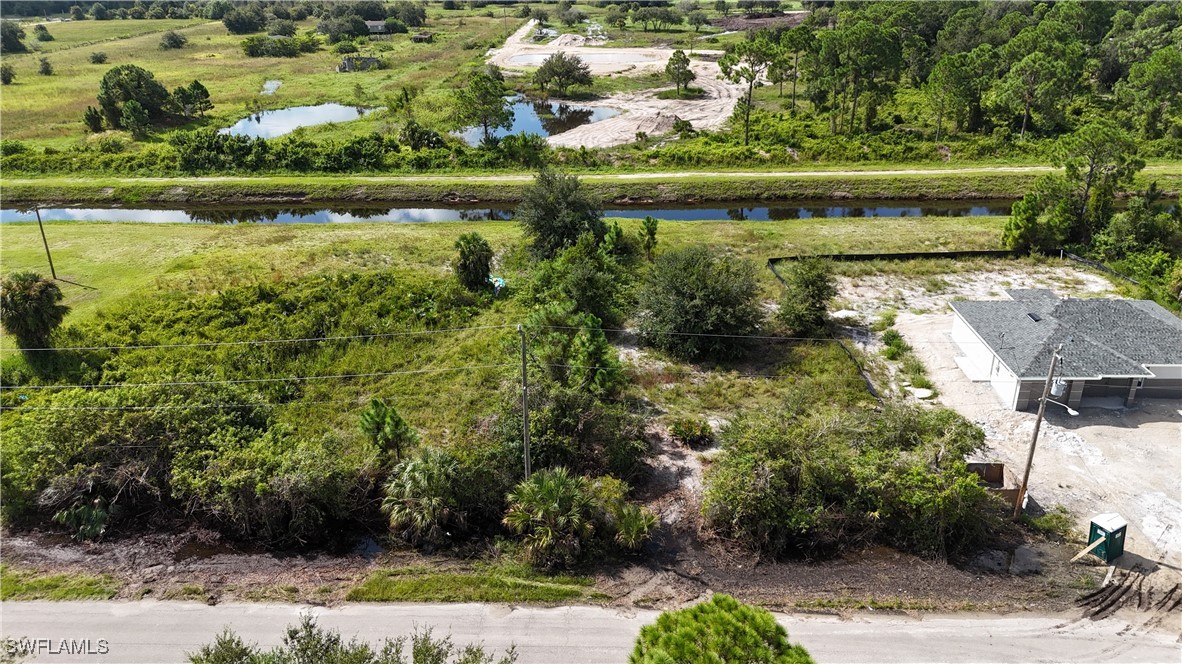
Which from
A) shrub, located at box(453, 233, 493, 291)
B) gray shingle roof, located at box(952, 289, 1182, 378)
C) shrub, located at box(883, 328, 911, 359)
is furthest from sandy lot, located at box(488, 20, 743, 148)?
gray shingle roof, located at box(952, 289, 1182, 378)

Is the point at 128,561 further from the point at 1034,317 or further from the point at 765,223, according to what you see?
the point at 765,223

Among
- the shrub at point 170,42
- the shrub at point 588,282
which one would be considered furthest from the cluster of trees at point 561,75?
the shrub at point 170,42

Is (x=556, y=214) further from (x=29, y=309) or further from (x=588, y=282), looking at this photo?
(x=29, y=309)

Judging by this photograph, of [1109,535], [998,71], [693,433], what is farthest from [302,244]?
[998,71]

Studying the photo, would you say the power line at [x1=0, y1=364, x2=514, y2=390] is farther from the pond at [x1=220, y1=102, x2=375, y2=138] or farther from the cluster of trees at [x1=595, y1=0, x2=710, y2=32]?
the cluster of trees at [x1=595, y1=0, x2=710, y2=32]

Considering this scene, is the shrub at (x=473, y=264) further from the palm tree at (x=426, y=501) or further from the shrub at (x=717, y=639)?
the shrub at (x=717, y=639)

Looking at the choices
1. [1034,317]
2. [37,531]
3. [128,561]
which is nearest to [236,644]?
[128,561]

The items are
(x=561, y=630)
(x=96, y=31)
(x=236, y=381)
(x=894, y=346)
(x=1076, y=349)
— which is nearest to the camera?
(x=561, y=630)
